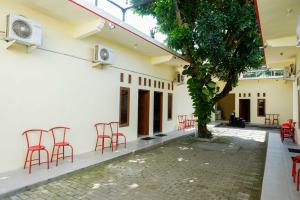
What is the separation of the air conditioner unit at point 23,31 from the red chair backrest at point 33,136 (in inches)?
76.8

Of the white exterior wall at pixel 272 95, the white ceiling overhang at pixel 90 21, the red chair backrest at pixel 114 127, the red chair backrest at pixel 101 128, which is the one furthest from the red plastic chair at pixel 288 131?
the white exterior wall at pixel 272 95

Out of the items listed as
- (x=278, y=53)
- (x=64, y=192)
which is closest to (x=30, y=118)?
(x=64, y=192)

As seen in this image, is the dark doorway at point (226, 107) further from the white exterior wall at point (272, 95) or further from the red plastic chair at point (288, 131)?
the red plastic chair at point (288, 131)

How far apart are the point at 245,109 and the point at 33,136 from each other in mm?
17648

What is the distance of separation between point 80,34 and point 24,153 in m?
3.33

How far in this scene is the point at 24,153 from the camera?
4.94 metres

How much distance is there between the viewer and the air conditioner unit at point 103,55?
6.62 metres

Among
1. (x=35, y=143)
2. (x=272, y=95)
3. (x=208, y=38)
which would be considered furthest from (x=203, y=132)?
(x=272, y=95)

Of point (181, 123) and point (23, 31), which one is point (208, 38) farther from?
point (23, 31)

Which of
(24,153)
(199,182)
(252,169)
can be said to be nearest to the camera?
(199,182)

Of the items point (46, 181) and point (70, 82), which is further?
point (70, 82)

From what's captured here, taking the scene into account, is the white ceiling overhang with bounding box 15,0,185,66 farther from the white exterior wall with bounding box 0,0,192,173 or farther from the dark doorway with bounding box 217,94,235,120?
the dark doorway with bounding box 217,94,235,120

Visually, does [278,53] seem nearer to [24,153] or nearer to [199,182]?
[199,182]

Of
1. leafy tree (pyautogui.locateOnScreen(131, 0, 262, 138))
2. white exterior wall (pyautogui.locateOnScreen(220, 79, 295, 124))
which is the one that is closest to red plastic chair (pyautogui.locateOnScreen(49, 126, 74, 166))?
leafy tree (pyautogui.locateOnScreen(131, 0, 262, 138))
